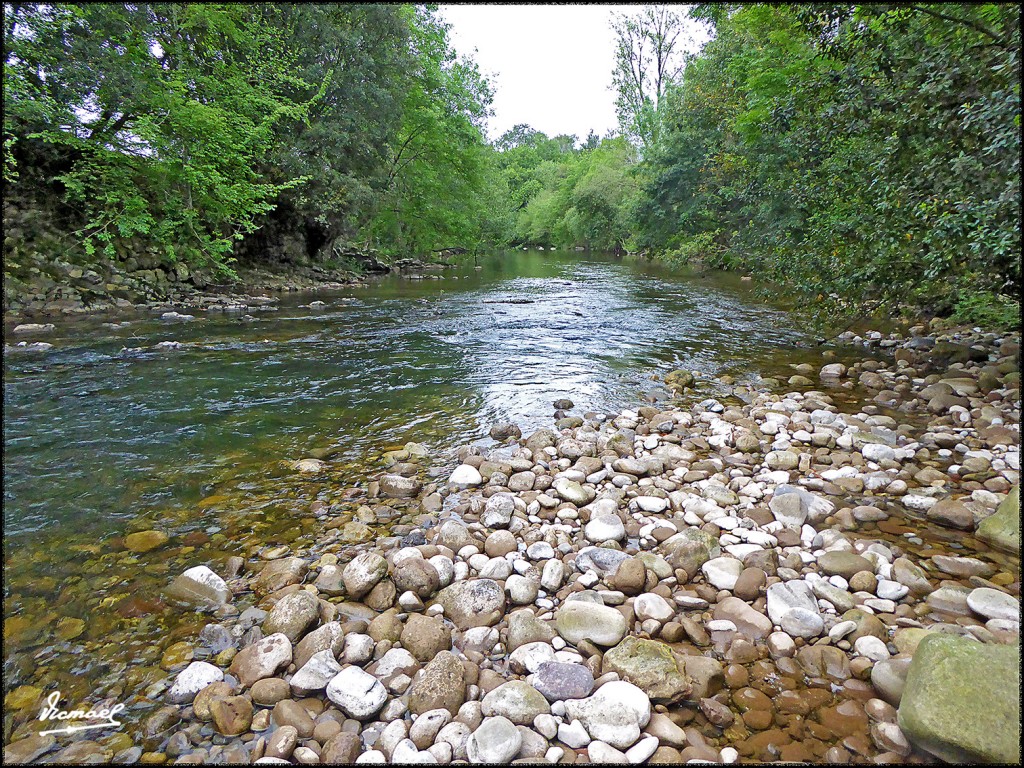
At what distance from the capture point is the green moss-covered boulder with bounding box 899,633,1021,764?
5.72ft

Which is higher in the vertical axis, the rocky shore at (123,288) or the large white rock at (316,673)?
the rocky shore at (123,288)

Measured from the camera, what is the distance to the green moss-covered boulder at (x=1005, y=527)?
10.0 feet

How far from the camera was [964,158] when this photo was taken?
425cm

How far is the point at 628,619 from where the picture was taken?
107 inches

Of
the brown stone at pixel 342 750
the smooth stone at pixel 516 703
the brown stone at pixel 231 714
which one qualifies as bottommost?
the smooth stone at pixel 516 703

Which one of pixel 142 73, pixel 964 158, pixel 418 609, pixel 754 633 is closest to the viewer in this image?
pixel 754 633

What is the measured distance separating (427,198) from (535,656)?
3030cm

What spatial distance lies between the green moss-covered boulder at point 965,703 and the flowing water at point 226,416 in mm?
3256

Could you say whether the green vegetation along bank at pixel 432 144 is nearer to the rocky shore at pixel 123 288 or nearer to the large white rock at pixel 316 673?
the rocky shore at pixel 123 288

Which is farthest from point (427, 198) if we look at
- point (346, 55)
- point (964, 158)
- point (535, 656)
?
point (535, 656)

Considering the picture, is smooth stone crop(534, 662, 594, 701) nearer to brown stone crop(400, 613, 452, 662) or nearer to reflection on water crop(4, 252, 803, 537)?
brown stone crop(400, 613, 452, 662)

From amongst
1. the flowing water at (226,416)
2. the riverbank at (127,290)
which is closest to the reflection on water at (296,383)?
the flowing water at (226,416)

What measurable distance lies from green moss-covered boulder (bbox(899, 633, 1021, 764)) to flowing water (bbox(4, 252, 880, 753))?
3256mm

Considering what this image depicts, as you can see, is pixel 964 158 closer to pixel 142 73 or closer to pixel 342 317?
pixel 342 317
